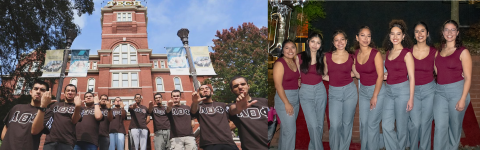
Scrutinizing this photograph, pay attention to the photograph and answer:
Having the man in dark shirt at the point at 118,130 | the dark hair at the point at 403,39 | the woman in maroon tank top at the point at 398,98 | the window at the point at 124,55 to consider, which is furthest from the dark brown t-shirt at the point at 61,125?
the dark hair at the point at 403,39

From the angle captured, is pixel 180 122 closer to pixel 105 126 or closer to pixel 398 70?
pixel 105 126

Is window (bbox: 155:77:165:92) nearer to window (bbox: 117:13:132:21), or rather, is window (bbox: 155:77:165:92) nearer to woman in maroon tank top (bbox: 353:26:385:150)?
window (bbox: 117:13:132:21)

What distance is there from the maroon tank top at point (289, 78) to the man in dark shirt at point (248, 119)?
23.6 inches

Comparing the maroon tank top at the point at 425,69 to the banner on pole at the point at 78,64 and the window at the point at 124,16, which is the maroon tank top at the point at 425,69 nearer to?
the window at the point at 124,16

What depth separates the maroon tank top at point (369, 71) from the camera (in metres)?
3.20

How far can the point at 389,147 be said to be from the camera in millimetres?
3139

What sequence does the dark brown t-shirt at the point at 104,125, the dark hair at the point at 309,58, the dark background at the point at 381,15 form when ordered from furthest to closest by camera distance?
the dark brown t-shirt at the point at 104,125 → the dark background at the point at 381,15 → the dark hair at the point at 309,58

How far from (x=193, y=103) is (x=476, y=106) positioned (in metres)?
2.69

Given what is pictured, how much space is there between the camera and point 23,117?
12.4 ft

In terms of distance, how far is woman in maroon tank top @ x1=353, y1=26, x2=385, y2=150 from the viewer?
316 cm

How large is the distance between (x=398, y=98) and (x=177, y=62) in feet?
7.07

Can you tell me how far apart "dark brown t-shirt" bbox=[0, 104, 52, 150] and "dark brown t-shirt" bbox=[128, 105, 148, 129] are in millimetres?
787

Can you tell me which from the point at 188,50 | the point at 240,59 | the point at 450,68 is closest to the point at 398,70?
the point at 450,68

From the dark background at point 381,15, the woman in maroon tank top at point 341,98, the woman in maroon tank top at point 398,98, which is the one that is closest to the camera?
the woman in maroon tank top at point 398,98
